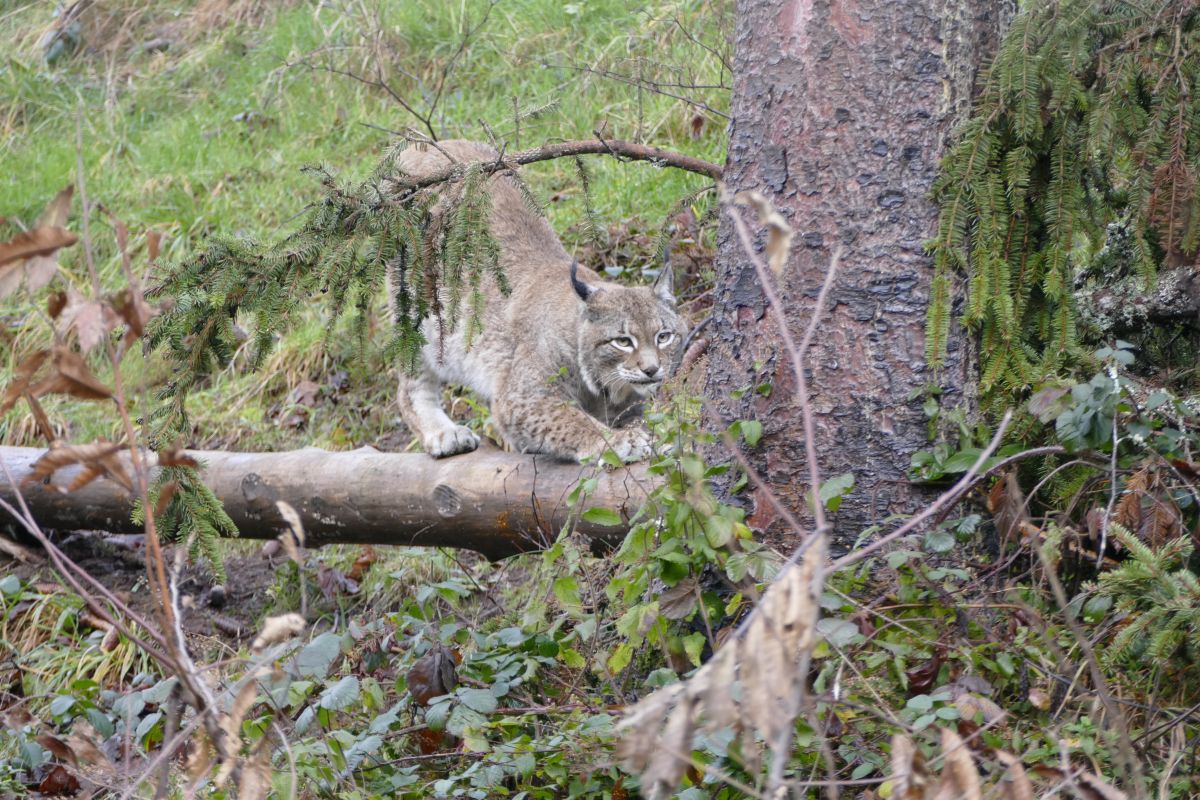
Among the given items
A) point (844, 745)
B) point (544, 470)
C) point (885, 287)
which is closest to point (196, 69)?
point (544, 470)

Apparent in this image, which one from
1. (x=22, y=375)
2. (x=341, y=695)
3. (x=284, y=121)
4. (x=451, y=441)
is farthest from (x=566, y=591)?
(x=284, y=121)

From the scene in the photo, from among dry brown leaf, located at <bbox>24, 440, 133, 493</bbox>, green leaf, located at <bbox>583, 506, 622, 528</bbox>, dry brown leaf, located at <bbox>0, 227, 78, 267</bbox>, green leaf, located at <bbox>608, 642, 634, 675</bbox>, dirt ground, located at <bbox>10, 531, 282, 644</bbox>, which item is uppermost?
dry brown leaf, located at <bbox>0, 227, 78, 267</bbox>

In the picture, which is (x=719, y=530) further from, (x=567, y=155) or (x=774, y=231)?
(x=567, y=155)

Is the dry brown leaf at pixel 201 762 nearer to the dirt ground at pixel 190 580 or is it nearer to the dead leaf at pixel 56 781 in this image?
the dead leaf at pixel 56 781

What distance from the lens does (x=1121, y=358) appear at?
273 centimetres

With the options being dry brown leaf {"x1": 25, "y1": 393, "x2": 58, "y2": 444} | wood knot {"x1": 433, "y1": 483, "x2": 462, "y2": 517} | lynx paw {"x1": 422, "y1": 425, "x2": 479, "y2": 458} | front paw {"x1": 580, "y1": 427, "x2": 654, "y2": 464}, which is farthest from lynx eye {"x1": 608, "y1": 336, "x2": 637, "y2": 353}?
dry brown leaf {"x1": 25, "y1": 393, "x2": 58, "y2": 444}

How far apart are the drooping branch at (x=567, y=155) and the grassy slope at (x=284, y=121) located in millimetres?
2076

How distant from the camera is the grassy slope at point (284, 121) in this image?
6.58 meters

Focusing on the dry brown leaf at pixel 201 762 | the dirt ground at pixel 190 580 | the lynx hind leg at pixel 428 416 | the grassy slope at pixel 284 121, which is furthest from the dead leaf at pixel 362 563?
the dry brown leaf at pixel 201 762

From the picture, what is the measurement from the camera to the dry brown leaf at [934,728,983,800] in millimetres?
1637

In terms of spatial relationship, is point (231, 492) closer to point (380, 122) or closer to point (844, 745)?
point (844, 745)

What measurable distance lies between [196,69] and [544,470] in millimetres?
6474

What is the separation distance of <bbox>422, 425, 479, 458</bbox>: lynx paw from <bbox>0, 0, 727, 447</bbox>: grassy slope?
1327 mm

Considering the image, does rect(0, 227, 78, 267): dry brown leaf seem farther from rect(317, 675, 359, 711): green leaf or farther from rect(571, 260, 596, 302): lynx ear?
rect(571, 260, 596, 302): lynx ear
